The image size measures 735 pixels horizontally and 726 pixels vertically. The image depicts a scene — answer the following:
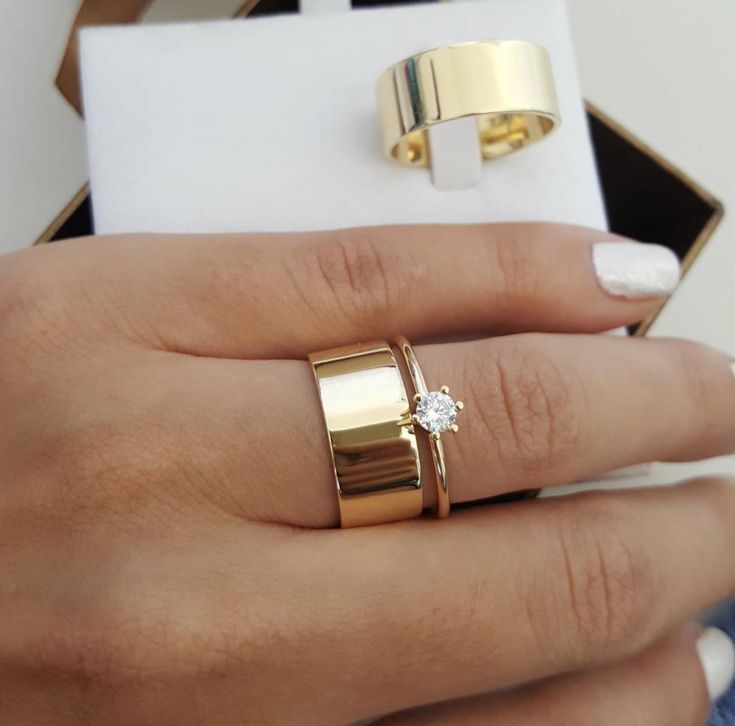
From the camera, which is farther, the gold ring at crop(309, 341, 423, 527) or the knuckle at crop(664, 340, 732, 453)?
the knuckle at crop(664, 340, 732, 453)

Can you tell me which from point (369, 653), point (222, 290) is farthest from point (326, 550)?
point (222, 290)

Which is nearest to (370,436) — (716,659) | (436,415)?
(436,415)

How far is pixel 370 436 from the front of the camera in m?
0.47

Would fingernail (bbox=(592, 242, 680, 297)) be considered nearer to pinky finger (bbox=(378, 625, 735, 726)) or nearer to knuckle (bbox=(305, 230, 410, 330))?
knuckle (bbox=(305, 230, 410, 330))

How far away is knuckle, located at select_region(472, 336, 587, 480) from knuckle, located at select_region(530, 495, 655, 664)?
5cm

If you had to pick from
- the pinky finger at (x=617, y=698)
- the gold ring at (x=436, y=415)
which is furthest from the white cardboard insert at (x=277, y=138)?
the pinky finger at (x=617, y=698)

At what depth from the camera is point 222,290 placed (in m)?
0.52

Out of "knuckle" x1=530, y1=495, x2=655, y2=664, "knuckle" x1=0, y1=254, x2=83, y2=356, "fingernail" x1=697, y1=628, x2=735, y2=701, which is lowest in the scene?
"fingernail" x1=697, y1=628, x2=735, y2=701

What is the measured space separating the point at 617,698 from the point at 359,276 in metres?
0.33

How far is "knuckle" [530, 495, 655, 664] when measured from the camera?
504 millimetres

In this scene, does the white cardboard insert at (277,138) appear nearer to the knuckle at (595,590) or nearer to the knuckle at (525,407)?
the knuckle at (525,407)

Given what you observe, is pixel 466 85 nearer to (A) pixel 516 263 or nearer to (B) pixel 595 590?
(A) pixel 516 263

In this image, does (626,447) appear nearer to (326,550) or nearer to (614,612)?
(614,612)

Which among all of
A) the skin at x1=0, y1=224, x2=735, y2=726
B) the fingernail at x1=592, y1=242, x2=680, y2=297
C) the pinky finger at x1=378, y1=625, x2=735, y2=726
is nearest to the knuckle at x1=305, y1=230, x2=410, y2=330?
the skin at x1=0, y1=224, x2=735, y2=726
